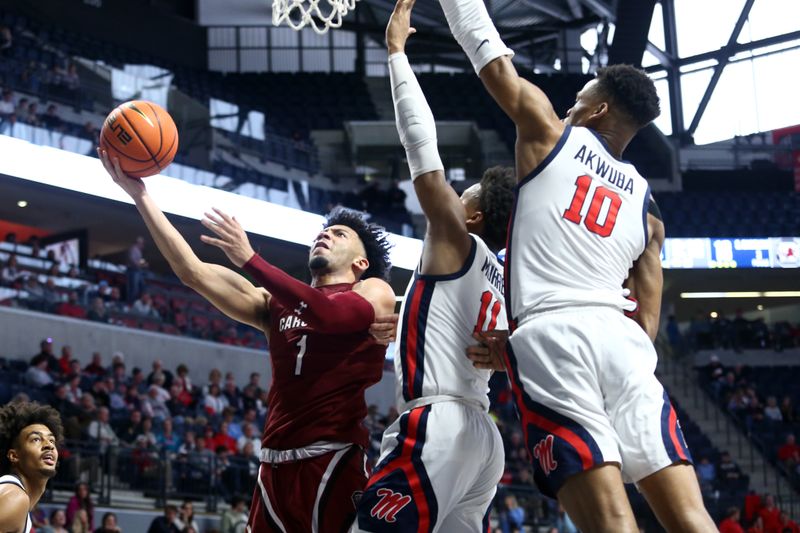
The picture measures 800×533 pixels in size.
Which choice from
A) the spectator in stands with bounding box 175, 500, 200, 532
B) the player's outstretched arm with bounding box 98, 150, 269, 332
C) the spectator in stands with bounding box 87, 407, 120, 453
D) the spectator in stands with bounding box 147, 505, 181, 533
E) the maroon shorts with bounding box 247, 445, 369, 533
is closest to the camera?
the maroon shorts with bounding box 247, 445, 369, 533

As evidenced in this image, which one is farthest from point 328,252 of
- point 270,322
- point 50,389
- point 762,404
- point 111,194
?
point 762,404

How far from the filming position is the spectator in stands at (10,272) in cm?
1420

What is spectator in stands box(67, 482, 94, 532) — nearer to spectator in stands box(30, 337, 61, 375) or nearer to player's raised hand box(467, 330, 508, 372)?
spectator in stands box(30, 337, 61, 375)

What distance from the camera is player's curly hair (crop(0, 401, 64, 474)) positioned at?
14.7 ft

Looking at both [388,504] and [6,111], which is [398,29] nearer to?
[388,504]

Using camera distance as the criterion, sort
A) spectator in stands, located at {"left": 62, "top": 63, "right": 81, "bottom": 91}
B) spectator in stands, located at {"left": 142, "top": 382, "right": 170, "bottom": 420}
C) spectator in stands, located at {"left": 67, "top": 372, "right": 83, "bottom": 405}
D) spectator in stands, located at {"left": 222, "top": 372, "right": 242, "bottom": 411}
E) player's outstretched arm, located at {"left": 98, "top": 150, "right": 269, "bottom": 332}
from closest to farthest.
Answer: player's outstretched arm, located at {"left": 98, "top": 150, "right": 269, "bottom": 332}
spectator in stands, located at {"left": 67, "top": 372, "right": 83, "bottom": 405}
spectator in stands, located at {"left": 142, "top": 382, "right": 170, "bottom": 420}
spectator in stands, located at {"left": 222, "top": 372, "right": 242, "bottom": 411}
spectator in stands, located at {"left": 62, "top": 63, "right": 81, "bottom": 91}

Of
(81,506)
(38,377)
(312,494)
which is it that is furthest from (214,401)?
(312,494)

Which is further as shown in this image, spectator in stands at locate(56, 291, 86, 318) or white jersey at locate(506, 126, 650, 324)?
spectator in stands at locate(56, 291, 86, 318)

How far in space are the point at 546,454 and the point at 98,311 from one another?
12.7 m

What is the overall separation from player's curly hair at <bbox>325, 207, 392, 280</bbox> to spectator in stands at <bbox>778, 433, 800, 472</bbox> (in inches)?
571

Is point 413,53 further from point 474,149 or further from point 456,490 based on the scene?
point 456,490

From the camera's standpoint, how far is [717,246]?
21750mm

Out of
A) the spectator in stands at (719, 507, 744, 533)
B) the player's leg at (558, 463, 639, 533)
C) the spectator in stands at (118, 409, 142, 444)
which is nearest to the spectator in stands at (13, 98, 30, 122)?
the spectator in stands at (118, 409, 142, 444)

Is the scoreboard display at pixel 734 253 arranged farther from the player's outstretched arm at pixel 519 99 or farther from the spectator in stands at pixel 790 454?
the player's outstretched arm at pixel 519 99
